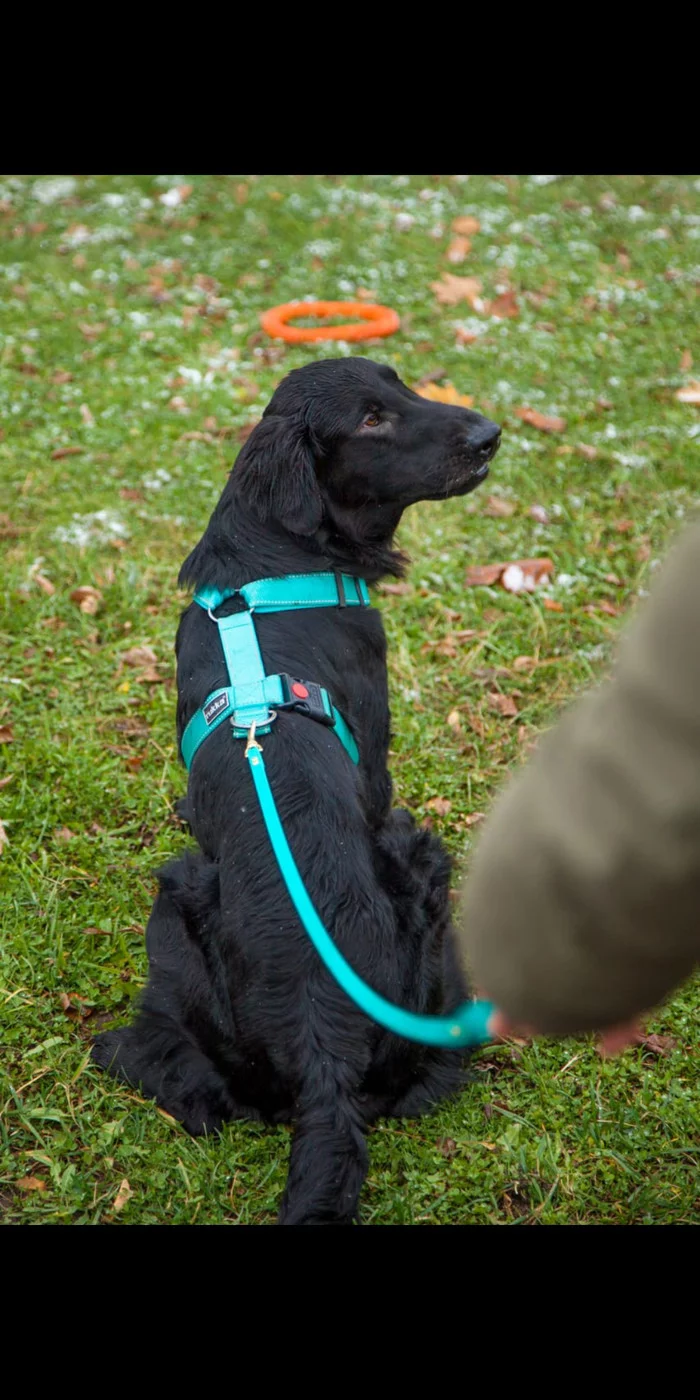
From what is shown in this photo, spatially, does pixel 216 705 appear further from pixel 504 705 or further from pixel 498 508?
pixel 498 508

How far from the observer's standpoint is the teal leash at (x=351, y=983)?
6.73 ft

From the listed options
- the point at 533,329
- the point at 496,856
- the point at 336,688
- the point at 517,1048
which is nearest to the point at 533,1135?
the point at 517,1048

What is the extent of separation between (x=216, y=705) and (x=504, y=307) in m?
5.35

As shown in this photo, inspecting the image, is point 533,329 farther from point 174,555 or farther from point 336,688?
point 336,688

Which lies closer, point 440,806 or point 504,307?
point 440,806

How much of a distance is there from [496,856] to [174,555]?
3.95m

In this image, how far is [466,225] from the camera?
27.6 ft

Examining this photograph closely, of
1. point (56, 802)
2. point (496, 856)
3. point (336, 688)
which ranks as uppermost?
point (496, 856)

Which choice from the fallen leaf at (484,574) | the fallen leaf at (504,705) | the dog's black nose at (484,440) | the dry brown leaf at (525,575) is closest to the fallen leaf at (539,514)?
the dry brown leaf at (525,575)

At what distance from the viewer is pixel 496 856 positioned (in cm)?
162

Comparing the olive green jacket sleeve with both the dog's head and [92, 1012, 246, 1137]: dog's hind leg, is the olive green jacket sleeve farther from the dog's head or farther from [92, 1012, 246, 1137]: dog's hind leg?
the dog's head

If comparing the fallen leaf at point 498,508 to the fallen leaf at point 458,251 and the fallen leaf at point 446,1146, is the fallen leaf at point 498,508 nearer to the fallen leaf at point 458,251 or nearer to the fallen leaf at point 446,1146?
the fallen leaf at point 458,251

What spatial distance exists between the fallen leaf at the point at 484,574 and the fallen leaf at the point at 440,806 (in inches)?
54.8

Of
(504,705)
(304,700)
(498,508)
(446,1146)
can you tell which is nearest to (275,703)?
(304,700)
